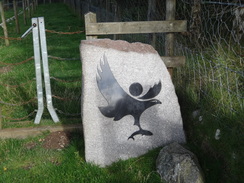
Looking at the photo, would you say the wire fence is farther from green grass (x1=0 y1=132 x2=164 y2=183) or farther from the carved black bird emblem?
green grass (x1=0 y1=132 x2=164 y2=183)

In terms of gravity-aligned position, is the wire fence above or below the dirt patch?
above

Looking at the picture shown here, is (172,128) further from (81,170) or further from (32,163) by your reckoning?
(32,163)

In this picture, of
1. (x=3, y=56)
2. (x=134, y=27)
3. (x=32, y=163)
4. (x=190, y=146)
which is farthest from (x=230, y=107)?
(x=3, y=56)

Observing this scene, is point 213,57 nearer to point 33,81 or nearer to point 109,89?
point 109,89

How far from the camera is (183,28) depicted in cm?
428

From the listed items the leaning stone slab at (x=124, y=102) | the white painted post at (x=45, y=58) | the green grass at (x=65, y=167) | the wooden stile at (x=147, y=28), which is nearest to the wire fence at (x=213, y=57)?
the wooden stile at (x=147, y=28)

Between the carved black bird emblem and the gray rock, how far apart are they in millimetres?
495

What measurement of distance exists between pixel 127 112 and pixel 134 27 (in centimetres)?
113

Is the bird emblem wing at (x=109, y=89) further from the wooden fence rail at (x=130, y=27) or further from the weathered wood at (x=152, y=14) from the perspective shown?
the weathered wood at (x=152, y=14)

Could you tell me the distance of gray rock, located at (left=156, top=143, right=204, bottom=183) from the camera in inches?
125

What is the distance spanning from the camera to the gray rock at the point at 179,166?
10.4 ft

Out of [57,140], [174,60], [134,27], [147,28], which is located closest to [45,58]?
[57,140]

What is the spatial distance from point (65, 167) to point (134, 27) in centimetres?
189

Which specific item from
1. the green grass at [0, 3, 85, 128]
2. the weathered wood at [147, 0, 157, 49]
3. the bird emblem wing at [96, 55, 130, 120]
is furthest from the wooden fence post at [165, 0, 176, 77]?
the weathered wood at [147, 0, 157, 49]
